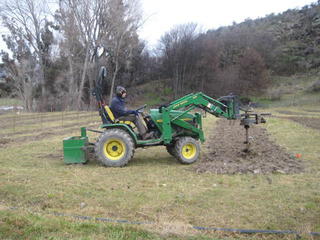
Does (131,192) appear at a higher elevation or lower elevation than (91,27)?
lower

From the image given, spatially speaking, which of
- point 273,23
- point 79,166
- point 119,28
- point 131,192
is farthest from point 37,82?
point 273,23

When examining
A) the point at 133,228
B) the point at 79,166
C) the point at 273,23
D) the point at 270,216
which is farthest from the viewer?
the point at 273,23

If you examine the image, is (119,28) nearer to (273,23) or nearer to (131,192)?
(131,192)

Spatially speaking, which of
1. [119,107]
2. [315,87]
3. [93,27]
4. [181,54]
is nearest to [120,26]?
[93,27]

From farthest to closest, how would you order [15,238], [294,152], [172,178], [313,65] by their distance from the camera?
[313,65]
[294,152]
[172,178]
[15,238]

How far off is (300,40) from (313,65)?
313 inches

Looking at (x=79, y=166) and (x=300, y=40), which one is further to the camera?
(x=300, y=40)

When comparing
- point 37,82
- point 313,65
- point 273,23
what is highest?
point 273,23

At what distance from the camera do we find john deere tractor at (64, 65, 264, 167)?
723cm

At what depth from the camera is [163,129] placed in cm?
740

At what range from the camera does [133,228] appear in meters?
3.65

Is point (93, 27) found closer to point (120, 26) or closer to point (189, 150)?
point (120, 26)

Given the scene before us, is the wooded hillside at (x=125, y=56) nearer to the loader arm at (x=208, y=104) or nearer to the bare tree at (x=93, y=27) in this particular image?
the bare tree at (x=93, y=27)

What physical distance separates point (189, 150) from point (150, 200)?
9.90ft
